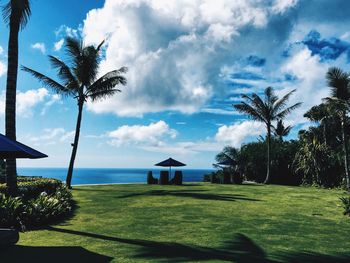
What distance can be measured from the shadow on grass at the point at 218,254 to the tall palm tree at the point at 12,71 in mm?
4992

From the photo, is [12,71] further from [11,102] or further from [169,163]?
[169,163]

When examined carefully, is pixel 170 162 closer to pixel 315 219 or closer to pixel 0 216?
pixel 315 219

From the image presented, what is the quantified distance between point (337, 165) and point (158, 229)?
21.3 m

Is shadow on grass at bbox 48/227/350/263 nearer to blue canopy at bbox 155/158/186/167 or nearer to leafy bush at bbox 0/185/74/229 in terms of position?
leafy bush at bbox 0/185/74/229

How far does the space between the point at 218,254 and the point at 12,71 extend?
28.6 feet

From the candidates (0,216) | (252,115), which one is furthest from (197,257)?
(252,115)

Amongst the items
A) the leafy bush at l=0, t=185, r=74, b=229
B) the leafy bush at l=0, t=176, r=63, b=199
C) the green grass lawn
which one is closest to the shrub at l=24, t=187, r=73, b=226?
the leafy bush at l=0, t=185, r=74, b=229

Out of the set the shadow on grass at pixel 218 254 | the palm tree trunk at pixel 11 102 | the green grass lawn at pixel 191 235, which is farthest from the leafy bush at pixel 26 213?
the shadow on grass at pixel 218 254

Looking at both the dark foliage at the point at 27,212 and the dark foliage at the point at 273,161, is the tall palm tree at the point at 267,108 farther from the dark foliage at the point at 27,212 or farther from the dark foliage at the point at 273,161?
the dark foliage at the point at 27,212

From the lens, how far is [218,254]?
22.9 ft

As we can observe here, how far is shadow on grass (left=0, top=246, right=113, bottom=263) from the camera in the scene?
649 centimetres

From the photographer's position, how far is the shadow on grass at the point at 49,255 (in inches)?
256

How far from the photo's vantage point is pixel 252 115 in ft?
102

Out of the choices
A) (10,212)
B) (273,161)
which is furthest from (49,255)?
(273,161)
